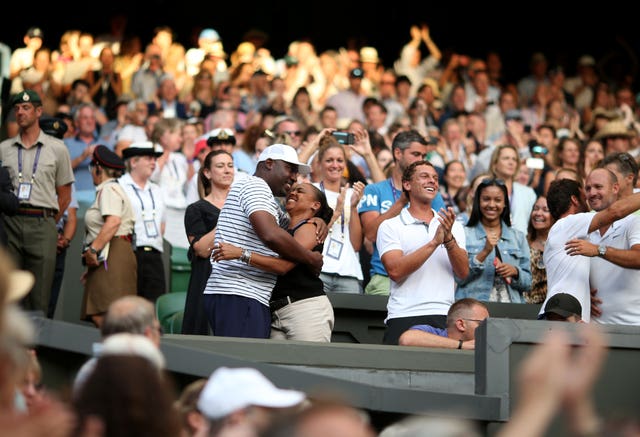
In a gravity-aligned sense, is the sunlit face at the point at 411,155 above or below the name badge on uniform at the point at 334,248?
above

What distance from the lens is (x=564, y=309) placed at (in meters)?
8.04

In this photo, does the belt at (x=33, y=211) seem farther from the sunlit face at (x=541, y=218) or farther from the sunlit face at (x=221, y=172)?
the sunlit face at (x=541, y=218)

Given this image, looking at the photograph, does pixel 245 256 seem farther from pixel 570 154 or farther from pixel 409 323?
pixel 570 154

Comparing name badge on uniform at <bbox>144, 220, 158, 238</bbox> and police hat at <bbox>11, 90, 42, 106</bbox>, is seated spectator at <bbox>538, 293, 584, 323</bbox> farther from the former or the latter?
police hat at <bbox>11, 90, 42, 106</bbox>

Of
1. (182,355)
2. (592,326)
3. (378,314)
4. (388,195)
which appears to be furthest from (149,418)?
(388,195)

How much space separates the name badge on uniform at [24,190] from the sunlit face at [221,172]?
58.3 inches

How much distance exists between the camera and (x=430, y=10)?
25562 millimetres

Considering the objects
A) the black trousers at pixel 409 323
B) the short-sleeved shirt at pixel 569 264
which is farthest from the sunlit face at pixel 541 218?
the black trousers at pixel 409 323

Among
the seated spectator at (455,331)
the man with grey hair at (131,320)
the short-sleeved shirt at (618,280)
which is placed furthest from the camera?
the short-sleeved shirt at (618,280)

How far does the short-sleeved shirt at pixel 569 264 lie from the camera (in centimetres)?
830

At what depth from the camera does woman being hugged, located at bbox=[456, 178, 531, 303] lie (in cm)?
958

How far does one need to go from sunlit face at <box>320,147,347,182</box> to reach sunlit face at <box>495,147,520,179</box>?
7.35 feet

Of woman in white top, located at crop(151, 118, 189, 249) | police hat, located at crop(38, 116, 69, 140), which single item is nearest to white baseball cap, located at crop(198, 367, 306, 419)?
police hat, located at crop(38, 116, 69, 140)

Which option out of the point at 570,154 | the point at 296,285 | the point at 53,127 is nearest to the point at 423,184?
the point at 296,285
